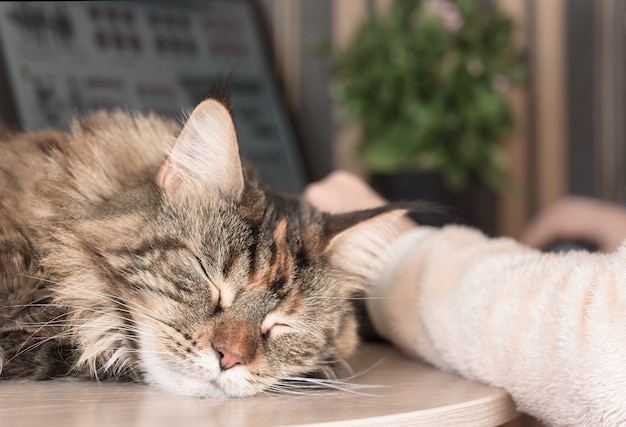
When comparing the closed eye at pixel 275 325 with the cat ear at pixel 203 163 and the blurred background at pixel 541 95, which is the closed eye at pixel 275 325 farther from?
the blurred background at pixel 541 95

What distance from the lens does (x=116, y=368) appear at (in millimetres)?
1079

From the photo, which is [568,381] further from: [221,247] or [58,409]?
[58,409]

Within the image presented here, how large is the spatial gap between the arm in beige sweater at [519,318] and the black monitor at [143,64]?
95 centimetres

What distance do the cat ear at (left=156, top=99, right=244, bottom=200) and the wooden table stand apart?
0.98 ft

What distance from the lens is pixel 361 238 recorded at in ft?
3.97

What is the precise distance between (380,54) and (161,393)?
175cm

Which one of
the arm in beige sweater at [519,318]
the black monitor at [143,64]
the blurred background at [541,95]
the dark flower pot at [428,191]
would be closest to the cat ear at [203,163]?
the arm in beige sweater at [519,318]

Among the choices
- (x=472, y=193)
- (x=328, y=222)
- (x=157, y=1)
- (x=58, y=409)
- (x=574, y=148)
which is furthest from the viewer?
(x=574, y=148)

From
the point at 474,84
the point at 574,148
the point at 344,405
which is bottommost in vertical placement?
the point at 344,405

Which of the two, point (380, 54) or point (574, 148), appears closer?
point (380, 54)

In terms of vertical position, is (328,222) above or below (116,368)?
above

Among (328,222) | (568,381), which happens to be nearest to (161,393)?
(328,222)

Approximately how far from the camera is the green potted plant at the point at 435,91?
2.48 meters

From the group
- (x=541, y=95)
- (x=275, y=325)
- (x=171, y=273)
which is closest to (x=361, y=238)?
(x=275, y=325)
